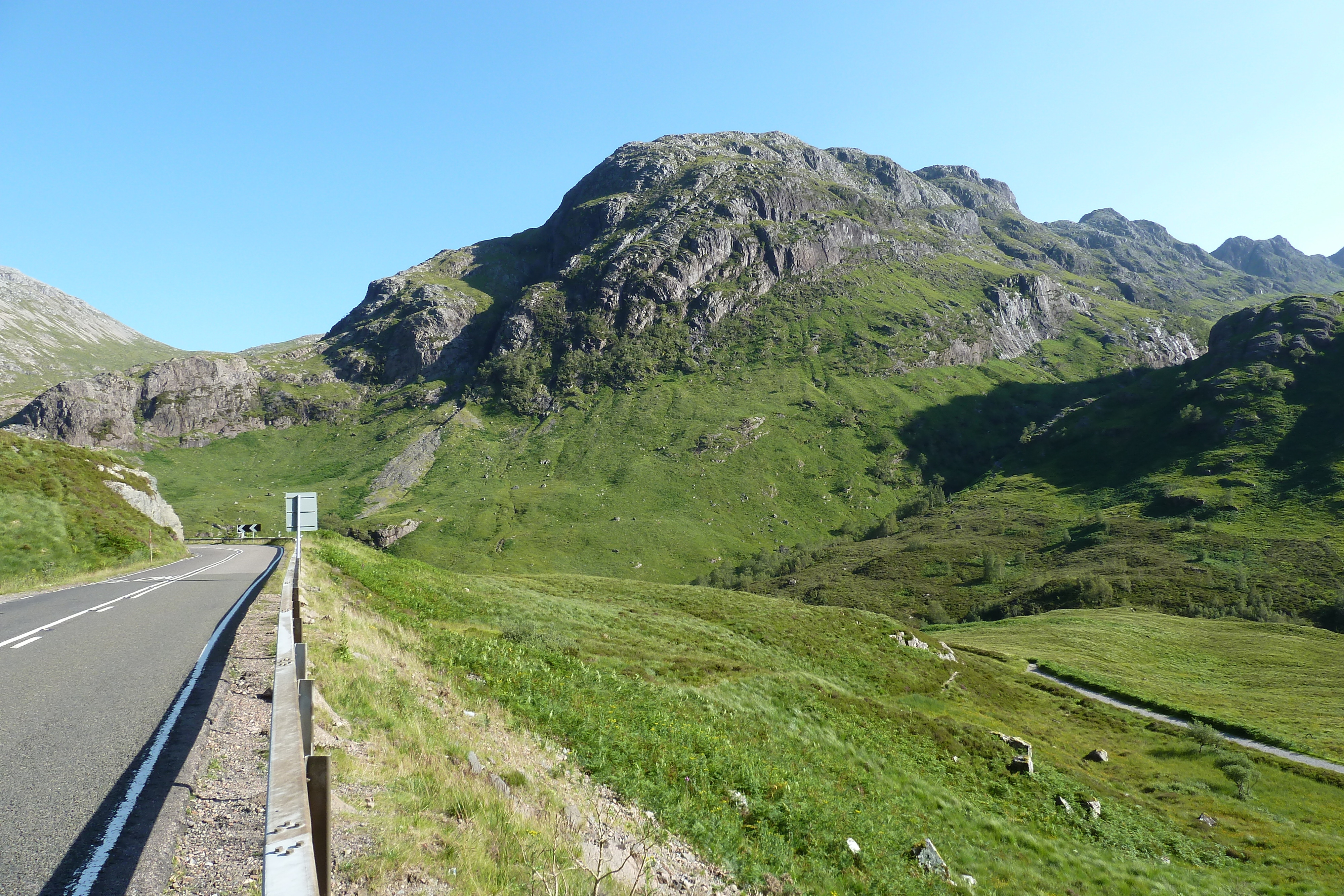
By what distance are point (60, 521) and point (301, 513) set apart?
29106 millimetres

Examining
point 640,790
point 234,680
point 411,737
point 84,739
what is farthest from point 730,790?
point 84,739

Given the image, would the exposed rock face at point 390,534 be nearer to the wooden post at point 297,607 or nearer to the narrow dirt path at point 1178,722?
the narrow dirt path at point 1178,722

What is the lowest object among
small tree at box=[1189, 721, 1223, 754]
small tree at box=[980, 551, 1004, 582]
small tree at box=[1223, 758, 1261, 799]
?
small tree at box=[980, 551, 1004, 582]

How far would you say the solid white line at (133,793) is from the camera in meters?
5.48

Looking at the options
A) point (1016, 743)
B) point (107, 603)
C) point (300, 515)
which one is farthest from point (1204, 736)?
point (107, 603)

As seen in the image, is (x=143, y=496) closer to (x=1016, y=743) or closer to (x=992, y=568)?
(x=1016, y=743)

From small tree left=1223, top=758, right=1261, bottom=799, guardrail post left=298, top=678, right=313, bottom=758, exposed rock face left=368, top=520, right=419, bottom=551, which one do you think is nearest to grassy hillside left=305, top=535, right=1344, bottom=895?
small tree left=1223, top=758, right=1261, bottom=799

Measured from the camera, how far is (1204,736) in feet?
149

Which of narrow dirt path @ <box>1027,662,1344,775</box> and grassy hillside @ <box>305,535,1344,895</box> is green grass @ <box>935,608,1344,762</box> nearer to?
narrow dirt path @ <box>1027,662,1344,775</box>

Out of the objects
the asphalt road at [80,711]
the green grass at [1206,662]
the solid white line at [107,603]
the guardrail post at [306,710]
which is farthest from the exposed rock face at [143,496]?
the green grass at [1206,662]

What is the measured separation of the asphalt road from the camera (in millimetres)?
6102

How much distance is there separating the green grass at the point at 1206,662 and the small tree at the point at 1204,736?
5825 mm

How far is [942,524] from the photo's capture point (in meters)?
187

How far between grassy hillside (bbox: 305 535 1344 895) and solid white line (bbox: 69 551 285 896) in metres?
2.85
